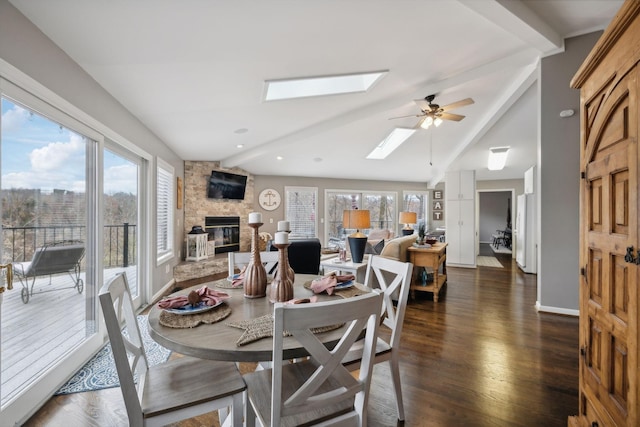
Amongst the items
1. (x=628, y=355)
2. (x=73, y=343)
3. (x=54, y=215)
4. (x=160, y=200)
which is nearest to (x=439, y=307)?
(x=628, y=355)

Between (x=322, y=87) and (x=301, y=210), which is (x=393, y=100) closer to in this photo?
(x=322, y=87)

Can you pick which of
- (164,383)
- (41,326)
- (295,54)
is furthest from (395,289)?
(41,326)

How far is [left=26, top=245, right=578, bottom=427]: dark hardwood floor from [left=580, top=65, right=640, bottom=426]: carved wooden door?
1.82 ft

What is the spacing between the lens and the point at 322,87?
12.3 ft

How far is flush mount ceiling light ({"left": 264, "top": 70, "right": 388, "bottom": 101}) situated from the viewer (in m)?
3.60

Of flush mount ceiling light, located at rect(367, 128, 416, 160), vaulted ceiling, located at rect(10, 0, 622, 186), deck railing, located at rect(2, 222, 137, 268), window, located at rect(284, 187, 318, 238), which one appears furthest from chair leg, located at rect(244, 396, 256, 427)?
window, located at rect(284, 187, 318, 238)

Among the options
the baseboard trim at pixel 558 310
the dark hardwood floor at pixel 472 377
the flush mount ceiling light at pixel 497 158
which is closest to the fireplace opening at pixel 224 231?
the dark hardwood floor at pixel 472 377

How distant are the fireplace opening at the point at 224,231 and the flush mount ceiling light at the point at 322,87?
3.55m

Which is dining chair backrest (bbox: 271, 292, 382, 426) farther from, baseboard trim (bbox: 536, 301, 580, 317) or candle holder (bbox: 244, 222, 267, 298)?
baseboard trim (bbox: 536, 301, 580, 317)

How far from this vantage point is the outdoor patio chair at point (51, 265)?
71.9 inches

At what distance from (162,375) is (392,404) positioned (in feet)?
4.51

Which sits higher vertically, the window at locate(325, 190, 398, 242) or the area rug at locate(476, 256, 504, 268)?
the window at locate(325, 190, 398, 242)

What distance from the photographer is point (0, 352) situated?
1566 mm

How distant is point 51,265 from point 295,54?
2.53 meters
